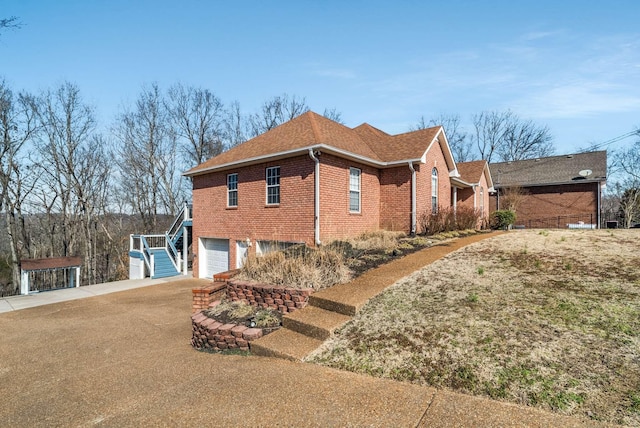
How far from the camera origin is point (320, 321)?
5309mm

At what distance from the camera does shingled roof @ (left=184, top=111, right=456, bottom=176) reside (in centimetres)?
1145

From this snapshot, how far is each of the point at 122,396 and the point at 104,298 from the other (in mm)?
10797

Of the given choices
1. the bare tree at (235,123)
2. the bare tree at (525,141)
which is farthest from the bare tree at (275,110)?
the bare tree at (525,141)

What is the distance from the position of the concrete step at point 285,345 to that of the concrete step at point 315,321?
0.10 m

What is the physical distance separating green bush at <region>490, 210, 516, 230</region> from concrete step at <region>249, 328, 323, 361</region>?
19.5 metres

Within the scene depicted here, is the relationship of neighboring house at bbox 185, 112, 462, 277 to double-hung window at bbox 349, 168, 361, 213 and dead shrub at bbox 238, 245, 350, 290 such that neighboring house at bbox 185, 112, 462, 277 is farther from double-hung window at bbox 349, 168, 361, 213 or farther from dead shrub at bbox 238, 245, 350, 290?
dead shrub at bbox 238, 245, 350, 290

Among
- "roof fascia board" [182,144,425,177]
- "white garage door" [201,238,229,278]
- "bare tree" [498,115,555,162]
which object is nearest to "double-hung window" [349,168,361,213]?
"roof fascia board" [182,144,425,177]

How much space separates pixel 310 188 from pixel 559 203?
23.1m

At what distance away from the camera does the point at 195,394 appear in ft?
12.6

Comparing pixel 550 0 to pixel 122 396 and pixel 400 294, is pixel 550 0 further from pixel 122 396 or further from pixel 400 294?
pixel 122 396

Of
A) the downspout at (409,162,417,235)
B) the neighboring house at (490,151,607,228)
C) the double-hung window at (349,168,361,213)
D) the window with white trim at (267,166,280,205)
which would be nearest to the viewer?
the window with white trim at (267,166,280,205)

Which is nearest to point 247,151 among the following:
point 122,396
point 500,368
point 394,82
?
point 394,82

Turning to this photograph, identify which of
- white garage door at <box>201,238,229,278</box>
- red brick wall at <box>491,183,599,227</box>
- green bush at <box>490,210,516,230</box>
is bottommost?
white garage door at <box>201,238,229,278</box>

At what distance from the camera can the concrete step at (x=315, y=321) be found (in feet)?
16.5
